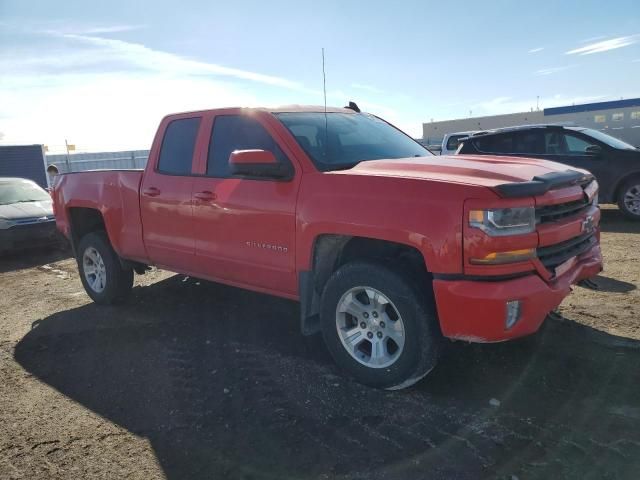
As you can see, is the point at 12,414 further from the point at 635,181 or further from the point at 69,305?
the point at 635,181

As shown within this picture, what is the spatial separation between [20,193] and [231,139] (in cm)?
755

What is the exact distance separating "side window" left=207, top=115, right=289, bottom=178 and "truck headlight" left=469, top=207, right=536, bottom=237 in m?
1.72

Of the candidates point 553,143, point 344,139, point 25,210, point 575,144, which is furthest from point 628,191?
point 25,210

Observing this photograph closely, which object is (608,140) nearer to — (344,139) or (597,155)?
(597,155)

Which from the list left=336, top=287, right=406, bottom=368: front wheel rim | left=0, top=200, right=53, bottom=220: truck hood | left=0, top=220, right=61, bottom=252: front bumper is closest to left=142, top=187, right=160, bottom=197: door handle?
left=336, top=287, right=406, bottom=368: front wheel rim

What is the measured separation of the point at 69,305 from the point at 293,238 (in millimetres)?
3644

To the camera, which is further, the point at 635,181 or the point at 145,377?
the point at 635,181

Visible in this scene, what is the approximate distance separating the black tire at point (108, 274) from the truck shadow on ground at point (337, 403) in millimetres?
846

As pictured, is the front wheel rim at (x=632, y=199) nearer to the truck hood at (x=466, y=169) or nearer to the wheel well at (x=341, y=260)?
the truck hood at (x=466, y=169)

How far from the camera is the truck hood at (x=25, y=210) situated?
28.9ft

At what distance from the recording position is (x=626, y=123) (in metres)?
25.6

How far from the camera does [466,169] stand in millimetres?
3266

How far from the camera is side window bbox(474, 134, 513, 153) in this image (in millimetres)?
9203

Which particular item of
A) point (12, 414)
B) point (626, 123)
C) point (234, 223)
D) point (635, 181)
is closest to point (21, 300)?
point (12, 414)
